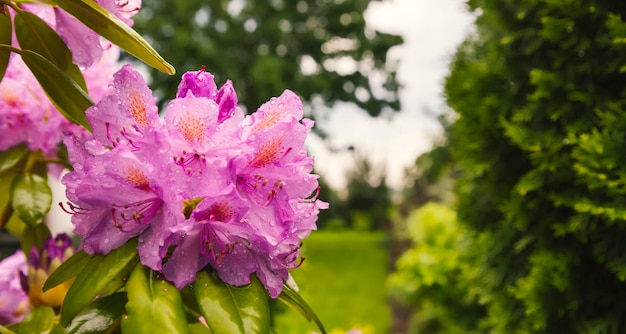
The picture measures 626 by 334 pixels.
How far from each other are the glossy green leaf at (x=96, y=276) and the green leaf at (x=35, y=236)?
486mm

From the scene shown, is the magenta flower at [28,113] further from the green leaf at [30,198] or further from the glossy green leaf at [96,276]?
the glossy green leaf at [96,276]

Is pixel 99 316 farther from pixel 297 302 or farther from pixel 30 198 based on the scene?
pixel 30 198

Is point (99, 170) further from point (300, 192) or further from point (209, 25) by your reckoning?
point (209, 25)

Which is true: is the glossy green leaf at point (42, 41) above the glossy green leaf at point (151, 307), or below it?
above

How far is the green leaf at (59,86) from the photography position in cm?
86

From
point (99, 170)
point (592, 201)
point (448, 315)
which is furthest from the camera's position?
point (448, 315)

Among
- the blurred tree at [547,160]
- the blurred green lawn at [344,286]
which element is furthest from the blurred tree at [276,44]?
the blurred tree at [547,160]

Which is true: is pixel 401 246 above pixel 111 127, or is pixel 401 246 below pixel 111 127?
above

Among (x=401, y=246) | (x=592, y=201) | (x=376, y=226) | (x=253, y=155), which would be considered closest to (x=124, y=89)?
(x=253, y=155)

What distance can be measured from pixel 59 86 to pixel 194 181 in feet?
0.97

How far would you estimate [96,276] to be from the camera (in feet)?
2.49

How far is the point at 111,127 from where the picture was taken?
80 cm

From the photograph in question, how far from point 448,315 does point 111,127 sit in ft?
11.3

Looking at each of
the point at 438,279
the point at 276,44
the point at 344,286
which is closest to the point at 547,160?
the point at 438,279
